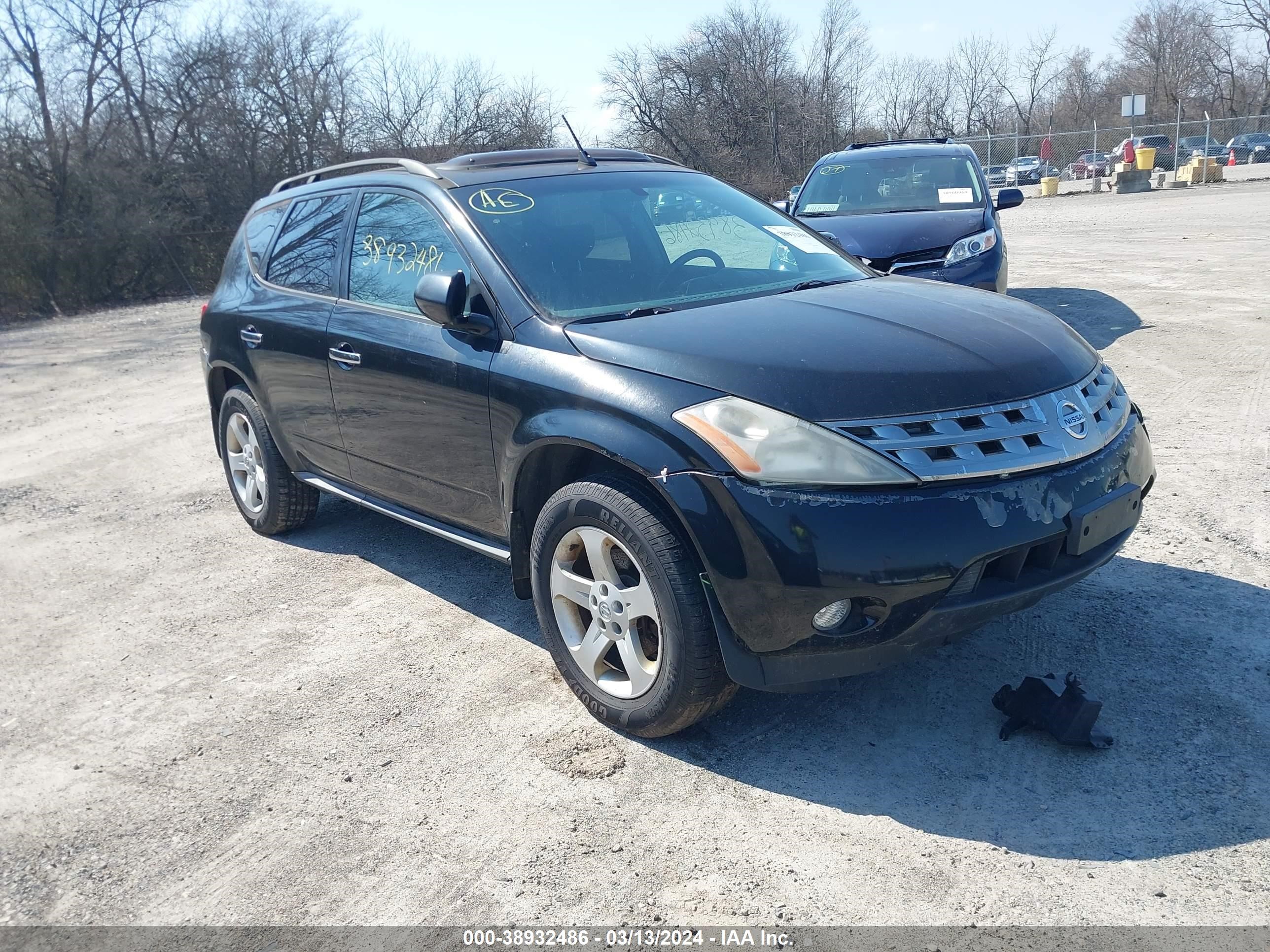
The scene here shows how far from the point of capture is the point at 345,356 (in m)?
Result: 4.49

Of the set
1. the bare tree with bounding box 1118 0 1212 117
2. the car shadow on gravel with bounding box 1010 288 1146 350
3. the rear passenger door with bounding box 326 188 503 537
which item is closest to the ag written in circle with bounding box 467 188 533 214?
the rear passenger door with bounding box 326 188 503 537

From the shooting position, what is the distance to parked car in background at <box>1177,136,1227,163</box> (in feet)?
129

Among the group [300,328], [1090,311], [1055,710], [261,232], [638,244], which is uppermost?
[261,232]

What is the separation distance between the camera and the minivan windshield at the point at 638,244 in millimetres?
3799

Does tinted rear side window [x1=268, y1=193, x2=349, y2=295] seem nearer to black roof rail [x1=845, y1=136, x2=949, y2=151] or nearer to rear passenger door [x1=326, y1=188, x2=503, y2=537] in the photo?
rear passenger door [x1=326, y1=188, x2=503, y2=537]

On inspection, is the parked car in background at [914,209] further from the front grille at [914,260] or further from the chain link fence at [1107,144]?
the chain link fence at [1107,144]

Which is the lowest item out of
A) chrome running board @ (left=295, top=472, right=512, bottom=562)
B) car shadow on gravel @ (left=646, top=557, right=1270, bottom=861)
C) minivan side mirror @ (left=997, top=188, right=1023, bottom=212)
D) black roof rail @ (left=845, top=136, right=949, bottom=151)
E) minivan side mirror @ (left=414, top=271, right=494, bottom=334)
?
car shadow on gravel @ (left=646, top=557, right=1270, bottom=861)

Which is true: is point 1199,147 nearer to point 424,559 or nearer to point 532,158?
point 532,158

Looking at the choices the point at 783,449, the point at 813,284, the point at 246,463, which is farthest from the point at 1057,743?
the point at 246,463

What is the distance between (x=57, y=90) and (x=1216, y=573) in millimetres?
30043

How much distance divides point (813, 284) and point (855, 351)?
3.27ft

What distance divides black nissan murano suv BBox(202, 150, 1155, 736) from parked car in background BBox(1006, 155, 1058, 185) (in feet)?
129

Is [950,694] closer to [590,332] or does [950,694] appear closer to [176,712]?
[590,332]

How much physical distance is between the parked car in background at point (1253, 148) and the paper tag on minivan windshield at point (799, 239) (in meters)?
47.1
